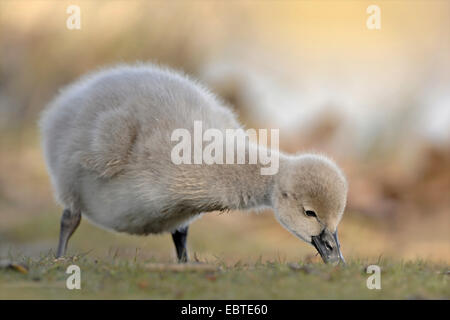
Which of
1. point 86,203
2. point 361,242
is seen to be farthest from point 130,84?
point 361,242

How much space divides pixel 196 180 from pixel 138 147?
0.61 m

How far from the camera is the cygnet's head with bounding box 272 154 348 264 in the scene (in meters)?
5.26

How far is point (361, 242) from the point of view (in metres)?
13.8

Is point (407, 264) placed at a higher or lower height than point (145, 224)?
lower

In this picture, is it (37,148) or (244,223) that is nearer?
(244,223)

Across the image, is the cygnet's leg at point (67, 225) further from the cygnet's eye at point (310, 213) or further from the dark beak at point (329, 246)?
the dark beak at point (329, 246)

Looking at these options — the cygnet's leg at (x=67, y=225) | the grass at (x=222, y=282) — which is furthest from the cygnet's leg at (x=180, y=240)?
the grass at (x=222, y=282)

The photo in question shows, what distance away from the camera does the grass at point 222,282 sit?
13.8 feet

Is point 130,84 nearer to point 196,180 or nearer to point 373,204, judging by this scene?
point 196,180

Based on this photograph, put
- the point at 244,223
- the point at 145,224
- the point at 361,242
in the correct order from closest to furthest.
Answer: the point at 145,224 < the point at 361,242 < the point at 244,223

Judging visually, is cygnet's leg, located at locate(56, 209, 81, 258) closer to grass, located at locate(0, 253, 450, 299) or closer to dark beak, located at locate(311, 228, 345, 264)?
grass, located at locate(0, 253, 450, 299)

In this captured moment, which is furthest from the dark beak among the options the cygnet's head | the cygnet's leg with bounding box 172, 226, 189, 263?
the cygnet's leg with bounding box 172, 226, 189, 263
